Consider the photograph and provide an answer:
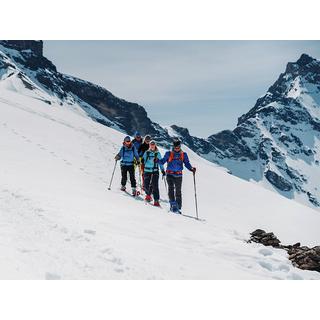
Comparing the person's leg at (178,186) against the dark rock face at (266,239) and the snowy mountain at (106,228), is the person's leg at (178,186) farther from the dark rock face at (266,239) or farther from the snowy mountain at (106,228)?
the dark rock face at (266,239)

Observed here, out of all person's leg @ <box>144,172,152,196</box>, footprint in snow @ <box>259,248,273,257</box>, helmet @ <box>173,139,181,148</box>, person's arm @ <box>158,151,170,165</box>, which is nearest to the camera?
footprint in snow @ <box>259,248,273,257</box>

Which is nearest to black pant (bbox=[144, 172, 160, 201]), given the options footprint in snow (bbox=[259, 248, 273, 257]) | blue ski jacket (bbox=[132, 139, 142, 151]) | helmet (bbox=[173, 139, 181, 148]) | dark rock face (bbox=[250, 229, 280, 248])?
helmet (bbox=[173, 139, 181, 148])

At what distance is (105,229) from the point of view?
35.7 feet

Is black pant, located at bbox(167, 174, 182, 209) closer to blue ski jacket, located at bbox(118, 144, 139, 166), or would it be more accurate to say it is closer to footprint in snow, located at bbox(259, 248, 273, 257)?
blue ski jacket, located at bbox(118, 144, 139, 166)

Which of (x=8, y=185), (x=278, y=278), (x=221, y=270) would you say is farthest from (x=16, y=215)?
(x=278, y=278)

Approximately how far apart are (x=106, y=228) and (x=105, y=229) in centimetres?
13

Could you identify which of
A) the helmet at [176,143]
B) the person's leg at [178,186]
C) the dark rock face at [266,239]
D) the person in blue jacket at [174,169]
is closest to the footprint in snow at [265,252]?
the dark rock face at [266,239]

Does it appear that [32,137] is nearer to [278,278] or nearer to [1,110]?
[1,110]

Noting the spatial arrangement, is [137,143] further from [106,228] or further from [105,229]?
[105,229]

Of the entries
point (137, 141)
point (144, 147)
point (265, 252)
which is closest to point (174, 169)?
point (144, 147)

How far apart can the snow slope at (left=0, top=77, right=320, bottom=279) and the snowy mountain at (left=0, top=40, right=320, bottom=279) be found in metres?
0.02

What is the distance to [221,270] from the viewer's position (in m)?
9.45

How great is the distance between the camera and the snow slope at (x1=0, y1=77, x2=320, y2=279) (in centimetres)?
826

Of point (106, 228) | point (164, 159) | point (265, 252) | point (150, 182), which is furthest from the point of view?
point (150, 182)
